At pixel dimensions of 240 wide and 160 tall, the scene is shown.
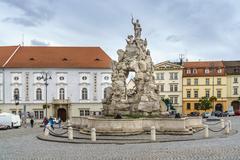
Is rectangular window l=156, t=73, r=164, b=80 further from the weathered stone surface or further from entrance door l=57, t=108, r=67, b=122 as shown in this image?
the weathered stone surface

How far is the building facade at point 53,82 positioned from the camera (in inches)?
2415

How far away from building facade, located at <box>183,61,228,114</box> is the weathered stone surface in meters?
48.2

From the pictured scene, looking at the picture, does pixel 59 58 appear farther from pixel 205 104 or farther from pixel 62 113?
pixel 205 104

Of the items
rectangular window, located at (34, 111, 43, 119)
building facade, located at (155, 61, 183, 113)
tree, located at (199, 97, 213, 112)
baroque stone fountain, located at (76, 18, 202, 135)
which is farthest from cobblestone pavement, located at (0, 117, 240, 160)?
building facade, located at (155, 61, 183, 113)

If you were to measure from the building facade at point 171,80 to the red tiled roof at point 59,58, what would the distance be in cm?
1587

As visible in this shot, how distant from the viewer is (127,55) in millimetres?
29844

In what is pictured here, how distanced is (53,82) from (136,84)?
35.8 meters

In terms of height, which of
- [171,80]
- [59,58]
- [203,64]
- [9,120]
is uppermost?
[59,58]

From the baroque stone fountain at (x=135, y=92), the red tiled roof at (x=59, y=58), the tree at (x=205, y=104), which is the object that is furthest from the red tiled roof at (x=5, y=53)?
the baroque stone fountain at (x=135, y=92)

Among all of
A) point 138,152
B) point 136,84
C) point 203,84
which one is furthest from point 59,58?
point 138,152

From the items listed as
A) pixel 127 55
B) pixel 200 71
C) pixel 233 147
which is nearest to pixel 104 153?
pixel 233 147

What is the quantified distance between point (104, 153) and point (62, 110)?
1835 inches

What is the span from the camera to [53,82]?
6262cm

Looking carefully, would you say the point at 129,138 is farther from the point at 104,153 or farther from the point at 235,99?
the point at 235,99
